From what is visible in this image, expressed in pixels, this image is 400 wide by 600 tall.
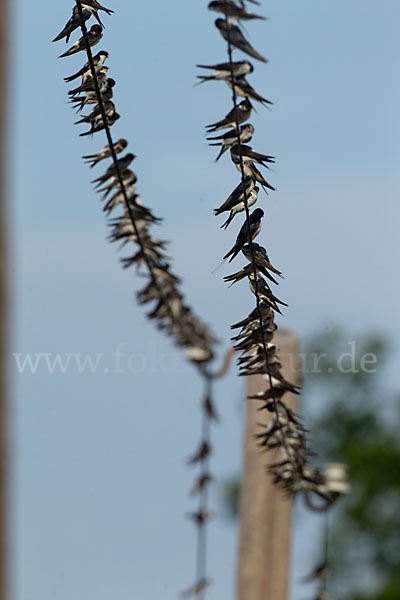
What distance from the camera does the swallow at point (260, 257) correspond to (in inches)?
20.5

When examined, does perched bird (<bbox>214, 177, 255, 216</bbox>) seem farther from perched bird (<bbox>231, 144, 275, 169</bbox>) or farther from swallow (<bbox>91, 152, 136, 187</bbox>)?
swallow (<bbox>91, 152, 136, 187</bbox>)

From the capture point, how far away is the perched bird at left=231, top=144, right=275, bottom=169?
18.8 inches

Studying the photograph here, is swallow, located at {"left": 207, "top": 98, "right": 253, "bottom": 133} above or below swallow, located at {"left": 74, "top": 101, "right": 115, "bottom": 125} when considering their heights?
below

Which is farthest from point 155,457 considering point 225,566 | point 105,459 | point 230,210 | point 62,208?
point 230,210

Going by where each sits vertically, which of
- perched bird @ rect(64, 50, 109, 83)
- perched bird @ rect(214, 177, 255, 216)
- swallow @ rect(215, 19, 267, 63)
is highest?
perched bird @ rect(64, 50, 109, 83)

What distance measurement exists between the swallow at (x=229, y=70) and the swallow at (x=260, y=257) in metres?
0.12

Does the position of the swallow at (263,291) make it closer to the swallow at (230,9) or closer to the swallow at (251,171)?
the swallow at (251,171)

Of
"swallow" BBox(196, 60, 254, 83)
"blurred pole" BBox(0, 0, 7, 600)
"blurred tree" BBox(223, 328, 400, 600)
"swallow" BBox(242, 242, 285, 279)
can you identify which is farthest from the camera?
"blurred tree" BBox(223, 328, 400, 600)

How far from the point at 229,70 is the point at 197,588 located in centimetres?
95

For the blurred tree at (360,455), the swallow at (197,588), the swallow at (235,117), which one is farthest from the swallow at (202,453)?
the blurred tree at (360,455)

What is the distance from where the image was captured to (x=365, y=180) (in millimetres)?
3914

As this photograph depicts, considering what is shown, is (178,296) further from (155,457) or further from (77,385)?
(155,457)

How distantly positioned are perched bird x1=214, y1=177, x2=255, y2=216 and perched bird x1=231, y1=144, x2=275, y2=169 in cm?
1

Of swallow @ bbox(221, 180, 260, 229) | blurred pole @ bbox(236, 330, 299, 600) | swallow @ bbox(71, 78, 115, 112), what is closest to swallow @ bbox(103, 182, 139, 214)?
swallow @ bbox(71, 78, 115, 112)
